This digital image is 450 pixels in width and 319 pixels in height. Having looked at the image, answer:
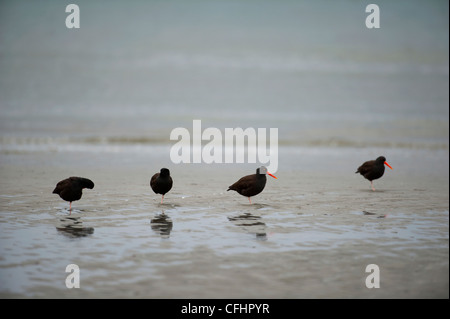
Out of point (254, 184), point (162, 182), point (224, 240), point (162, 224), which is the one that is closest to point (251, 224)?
point (224, 240)

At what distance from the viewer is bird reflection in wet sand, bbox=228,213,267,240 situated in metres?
9.86

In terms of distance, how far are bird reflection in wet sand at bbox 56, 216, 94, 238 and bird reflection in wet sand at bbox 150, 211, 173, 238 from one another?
1.30 metres

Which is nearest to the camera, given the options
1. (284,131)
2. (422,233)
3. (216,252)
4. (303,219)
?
(216,252)

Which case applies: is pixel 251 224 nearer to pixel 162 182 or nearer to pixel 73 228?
pixel 162 182

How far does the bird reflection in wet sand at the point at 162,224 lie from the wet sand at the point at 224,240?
0.07 feet

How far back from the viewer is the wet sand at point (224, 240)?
22.2 feet

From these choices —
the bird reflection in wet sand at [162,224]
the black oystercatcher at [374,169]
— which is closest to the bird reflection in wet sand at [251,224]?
the bird reflection in wet sand at [162,224]

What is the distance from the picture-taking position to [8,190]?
1491 centimetres

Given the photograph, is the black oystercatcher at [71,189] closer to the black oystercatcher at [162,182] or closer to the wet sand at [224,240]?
the wet sand at [224,240]

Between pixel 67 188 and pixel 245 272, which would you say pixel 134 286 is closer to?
pixel 245 272

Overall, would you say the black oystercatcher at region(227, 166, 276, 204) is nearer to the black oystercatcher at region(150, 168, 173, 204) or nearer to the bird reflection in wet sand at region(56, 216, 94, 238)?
the black oystercatcher at region(150, 168, 173, 204)

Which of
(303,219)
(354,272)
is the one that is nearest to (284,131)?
(303,219)
